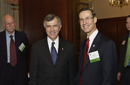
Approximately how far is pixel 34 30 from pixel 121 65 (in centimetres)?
233

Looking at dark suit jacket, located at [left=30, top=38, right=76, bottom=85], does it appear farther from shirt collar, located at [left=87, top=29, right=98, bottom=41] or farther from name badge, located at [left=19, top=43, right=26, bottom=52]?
name badge, located at [left=19, top=43, right=26, bottom=52]

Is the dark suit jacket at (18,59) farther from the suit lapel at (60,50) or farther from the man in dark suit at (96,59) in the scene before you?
the man in dark suit at (96,59)

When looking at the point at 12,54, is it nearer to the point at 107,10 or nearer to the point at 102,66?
the point at 102,66

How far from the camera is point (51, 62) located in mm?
1902

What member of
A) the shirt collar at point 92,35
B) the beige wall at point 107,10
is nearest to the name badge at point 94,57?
the shirt collar at point 92,35

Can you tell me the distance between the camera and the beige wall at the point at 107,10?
21.9 feet

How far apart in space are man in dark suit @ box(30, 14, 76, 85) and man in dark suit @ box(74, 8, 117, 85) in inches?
11.2

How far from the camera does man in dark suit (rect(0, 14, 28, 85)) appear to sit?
101 inches

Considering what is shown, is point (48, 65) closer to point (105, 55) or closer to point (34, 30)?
point (105, 55)

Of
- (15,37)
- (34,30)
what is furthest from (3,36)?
(34,30)

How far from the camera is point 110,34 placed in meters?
7.29

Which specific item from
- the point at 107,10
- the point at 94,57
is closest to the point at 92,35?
the point at 94,57

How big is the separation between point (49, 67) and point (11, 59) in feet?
3.49

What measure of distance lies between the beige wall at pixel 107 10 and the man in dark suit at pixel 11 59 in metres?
5.59
